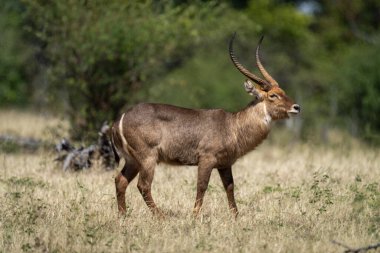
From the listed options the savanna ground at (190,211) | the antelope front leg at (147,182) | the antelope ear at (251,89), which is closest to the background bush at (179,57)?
the savanna ground at (190,211)

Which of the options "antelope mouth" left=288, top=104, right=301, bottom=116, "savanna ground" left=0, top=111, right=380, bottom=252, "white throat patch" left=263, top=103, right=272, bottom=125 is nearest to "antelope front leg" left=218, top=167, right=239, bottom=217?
"savanna ground" left=0, top=111, right=380, bottom=252

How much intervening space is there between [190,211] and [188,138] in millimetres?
929

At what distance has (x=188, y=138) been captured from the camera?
9.41 metres

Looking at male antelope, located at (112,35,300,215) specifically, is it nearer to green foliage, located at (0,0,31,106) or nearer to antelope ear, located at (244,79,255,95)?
antelope ear, located at (244,79,255,95)

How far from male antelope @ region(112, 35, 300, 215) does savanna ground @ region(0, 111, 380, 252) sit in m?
0.41

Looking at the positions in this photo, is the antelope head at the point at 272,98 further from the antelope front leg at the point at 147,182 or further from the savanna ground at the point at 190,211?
the antelope front leg at the point at 147,182

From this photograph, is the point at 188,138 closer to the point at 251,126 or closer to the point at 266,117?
the point at 251,126

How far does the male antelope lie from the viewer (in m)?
9.16

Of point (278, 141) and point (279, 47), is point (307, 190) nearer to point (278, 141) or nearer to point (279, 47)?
point (278, 141)

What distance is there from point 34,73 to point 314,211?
2025 cm

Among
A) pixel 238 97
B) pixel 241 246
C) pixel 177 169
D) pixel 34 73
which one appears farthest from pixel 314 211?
pixel 34 73

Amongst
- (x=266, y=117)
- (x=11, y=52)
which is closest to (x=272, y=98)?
(x=266, y=117)

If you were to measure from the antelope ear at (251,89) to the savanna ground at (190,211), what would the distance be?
4.66 feet

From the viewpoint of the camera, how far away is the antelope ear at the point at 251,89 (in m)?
9.83
